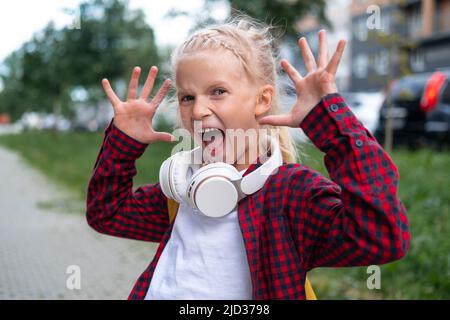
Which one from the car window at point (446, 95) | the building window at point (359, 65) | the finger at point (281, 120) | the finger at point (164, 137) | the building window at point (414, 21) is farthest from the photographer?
the building window at point (359, 65)

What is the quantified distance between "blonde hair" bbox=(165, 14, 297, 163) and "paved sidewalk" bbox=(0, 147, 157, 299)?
102 inches

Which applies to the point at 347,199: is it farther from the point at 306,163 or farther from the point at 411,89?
the point at 411,89

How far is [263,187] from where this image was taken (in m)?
1.55

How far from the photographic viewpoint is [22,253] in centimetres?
529

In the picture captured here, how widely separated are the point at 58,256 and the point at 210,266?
403cm

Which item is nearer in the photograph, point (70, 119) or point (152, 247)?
point (152, 247)

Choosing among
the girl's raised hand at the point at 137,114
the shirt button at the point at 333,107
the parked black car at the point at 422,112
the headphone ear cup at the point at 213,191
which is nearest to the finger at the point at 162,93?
the girl's raised hand at the point at 137,114

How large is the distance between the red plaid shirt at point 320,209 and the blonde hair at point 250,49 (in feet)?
0.66

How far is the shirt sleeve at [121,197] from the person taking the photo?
5.77 ft

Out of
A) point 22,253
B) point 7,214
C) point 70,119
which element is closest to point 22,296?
point 22,253

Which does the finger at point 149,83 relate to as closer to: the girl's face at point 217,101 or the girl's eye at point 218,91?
the girl's face at point 217,101

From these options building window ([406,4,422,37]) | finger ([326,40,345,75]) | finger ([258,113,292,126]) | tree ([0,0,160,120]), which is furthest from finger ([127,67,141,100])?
building window ([406,4,422,37])
